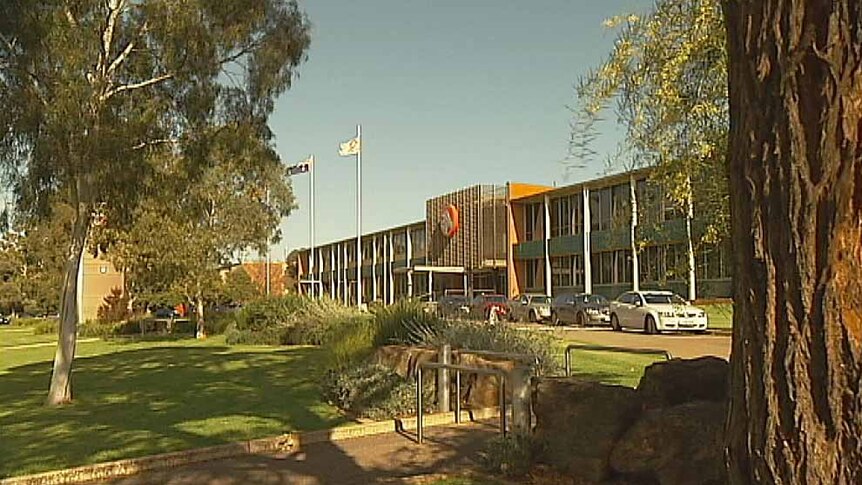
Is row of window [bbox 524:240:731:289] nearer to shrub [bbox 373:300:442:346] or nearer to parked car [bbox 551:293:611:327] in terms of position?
parked car [bbox 551:293:611:327]

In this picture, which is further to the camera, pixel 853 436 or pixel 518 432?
pixel 518 432

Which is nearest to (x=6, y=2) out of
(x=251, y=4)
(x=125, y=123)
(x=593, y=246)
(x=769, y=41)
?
(x=125, y=123)

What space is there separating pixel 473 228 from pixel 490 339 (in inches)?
1806

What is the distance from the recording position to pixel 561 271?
53.3m

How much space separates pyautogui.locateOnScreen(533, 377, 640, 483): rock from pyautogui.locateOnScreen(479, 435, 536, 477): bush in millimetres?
102

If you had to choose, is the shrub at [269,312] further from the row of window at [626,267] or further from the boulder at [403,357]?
the boulder at [403,357]

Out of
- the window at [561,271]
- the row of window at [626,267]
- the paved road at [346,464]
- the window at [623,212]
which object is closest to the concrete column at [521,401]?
the paved road at [346,464]

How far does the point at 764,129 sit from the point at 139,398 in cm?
1450

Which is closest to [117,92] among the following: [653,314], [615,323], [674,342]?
[674,342]

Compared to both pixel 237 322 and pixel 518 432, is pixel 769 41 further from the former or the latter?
pixel 237 322

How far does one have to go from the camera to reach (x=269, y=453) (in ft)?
32.4

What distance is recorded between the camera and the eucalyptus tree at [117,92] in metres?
16.6

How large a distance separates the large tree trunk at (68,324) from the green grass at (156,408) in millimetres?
405

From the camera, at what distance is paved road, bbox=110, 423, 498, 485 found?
849cm
